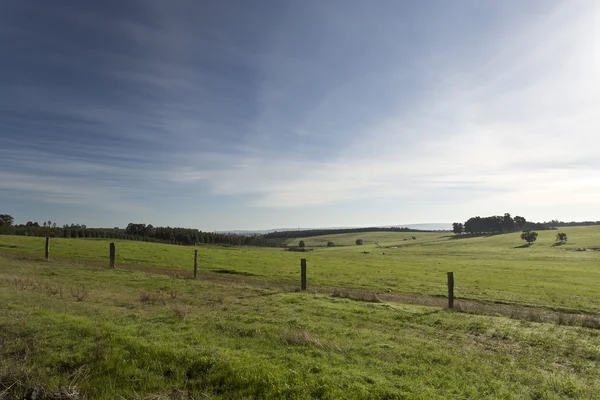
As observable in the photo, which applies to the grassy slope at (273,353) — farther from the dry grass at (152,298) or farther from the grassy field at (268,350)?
the dry grass at (152,298)

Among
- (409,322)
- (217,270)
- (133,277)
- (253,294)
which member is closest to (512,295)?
(409,322)

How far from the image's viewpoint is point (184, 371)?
9.02m

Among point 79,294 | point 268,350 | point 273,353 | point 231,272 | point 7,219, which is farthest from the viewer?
point 7,219

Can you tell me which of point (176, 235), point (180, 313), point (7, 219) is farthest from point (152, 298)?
point (7, 219)

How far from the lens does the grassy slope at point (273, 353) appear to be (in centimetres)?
826

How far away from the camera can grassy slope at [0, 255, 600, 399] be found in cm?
826

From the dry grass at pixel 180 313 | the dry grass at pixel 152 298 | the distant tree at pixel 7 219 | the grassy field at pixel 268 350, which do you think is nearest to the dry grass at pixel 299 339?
the grassy field at pixel 268 350

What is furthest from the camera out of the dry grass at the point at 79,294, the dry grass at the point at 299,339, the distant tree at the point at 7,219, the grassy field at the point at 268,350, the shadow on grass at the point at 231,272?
the distant tree at the point at 7,219

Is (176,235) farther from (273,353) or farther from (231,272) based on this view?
(273,353)

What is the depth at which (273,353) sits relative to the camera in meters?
10.3

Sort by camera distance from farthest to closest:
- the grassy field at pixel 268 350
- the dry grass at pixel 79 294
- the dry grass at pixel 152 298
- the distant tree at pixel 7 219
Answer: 1. the distant tree at pixel 7 219
2. the dry grass at pixel 152 298
3. the dry grass at pixel 79 294
4. the grassy field at pixel 268 350

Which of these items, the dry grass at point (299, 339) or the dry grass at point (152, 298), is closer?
the dry grass at point (299, 339)

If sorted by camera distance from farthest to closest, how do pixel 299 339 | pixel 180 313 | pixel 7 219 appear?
1. pixel 7 219
2. pixel 180 313
3. pixel 299 339

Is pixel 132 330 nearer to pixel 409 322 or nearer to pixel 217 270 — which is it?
pixel 409 322
